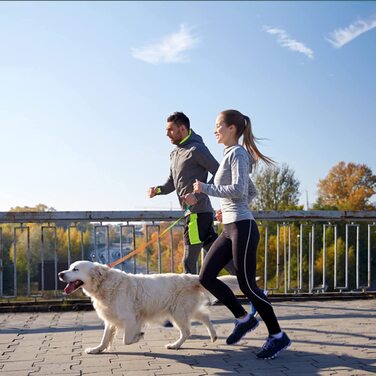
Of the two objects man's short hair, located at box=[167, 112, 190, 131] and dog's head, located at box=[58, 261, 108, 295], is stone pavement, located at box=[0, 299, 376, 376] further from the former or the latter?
man's short hair, located at box=[167, 112, 190, 131]

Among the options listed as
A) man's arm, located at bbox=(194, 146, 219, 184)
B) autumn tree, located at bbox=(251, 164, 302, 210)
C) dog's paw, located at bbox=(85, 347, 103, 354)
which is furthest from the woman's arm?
autumn tree, located at bbox=(251, 164, 302, 210)

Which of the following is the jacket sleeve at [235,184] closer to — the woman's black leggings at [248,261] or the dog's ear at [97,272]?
the woman's black leggings at [248,261]

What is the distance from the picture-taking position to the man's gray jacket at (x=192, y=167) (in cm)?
535

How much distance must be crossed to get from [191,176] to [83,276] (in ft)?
5.05

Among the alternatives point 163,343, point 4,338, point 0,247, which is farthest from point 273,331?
point 0,247

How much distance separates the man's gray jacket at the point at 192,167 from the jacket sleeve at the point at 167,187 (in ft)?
0.64

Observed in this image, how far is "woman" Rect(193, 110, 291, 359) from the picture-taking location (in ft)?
14.0

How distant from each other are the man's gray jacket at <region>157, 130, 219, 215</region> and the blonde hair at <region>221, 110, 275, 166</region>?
0.81m

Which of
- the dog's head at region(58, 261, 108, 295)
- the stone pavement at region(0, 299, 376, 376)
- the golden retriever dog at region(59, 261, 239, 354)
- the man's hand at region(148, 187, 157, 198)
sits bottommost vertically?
the stone pavement at region(0, 299, 376, 376)

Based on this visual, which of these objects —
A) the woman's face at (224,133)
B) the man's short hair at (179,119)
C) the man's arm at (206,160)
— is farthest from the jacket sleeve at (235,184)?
the man's short hair at (179,119)

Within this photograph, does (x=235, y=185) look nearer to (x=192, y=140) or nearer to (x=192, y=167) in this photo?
(x=192, y=167)

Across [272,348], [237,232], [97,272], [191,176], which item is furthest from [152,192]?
[272,348]

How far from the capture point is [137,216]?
24.6 feet

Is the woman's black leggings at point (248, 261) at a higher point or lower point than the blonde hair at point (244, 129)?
lower
